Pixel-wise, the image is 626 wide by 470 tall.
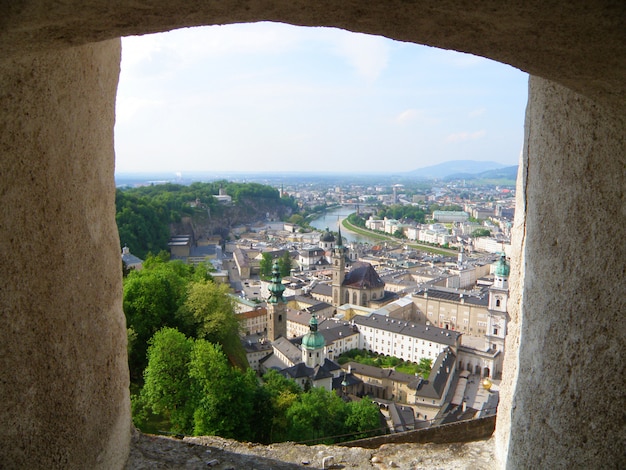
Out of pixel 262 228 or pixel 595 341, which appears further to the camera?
pixel 262 228

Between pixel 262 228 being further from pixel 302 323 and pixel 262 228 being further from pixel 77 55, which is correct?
pixel 77 55

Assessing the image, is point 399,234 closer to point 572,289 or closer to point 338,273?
point 338,273

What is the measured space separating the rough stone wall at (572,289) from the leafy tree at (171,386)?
6.90 meters

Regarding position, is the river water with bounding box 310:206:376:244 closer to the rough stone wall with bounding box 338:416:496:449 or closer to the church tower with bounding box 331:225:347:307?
the church tower with bounding box 331:225:347:307

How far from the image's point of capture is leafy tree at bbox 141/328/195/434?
8.66 metres

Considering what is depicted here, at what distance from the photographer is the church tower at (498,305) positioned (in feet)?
101

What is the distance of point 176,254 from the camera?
54938 mm

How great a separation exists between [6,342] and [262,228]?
291 feet

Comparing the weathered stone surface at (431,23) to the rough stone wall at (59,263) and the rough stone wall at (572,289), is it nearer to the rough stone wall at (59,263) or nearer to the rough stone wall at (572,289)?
the rough stone wall at (572,289)

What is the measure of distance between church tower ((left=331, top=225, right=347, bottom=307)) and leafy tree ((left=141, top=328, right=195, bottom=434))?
120 feet

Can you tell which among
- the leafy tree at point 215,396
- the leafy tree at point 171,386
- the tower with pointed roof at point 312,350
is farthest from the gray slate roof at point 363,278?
the leafy tree at point 171,386

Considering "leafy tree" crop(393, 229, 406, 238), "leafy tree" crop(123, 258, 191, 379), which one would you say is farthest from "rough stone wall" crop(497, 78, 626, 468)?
"leafy tree" crop(393, 229, 406, 238)

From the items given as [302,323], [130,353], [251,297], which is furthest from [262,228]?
[130,353]

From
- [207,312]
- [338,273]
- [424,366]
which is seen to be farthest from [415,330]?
[207,312]
